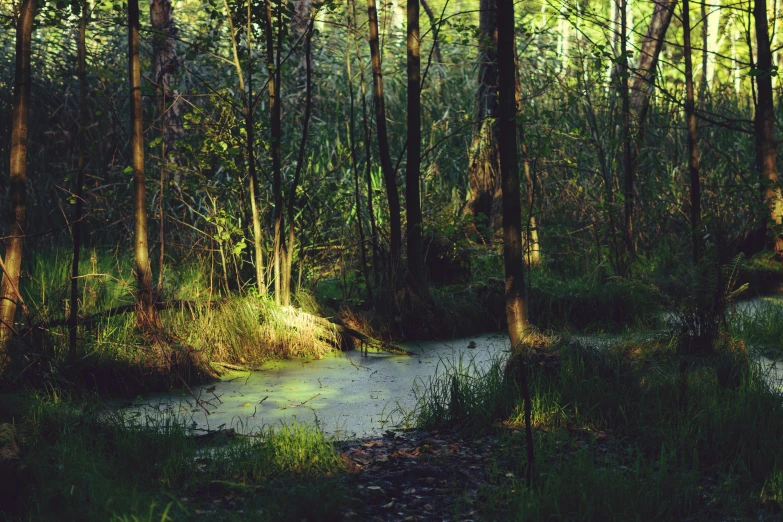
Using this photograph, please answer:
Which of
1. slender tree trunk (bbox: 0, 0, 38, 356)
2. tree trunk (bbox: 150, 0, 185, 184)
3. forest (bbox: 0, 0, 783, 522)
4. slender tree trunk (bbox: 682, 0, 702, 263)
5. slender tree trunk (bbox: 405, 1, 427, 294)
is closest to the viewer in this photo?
forest (bbox: 0, 0, 783, 522)

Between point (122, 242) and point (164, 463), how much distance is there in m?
5.63

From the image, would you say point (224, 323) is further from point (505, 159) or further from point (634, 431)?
point (634, 431)

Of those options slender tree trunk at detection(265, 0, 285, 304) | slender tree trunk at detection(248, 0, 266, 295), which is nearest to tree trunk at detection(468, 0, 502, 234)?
slender tree trunk at detection(265, 0, 285, 304)

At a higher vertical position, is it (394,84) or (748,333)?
(394,84)

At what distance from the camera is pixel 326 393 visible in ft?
17.5

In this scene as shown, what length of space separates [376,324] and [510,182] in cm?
241

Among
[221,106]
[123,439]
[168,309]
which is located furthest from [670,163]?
[123,439]

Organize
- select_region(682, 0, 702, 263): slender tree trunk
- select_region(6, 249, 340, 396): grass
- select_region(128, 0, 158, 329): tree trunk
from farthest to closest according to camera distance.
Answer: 1. select_region(682, 0, 702, 263): slender tree trunk
2. select_region(128, 0, 158, 329): tree trunk
3. select_region(6, 249, 340, 396): grass

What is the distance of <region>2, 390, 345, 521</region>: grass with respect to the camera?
129 inches

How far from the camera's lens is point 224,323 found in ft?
19.9

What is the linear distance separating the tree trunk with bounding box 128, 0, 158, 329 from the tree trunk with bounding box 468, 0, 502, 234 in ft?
13.0

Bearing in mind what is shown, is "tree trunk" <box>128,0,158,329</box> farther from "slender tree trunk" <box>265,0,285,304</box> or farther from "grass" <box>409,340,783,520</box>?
"grass" <box>409,340,783,520</box>

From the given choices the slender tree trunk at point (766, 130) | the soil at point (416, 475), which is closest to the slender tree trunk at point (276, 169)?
the soil at point (416, 475)

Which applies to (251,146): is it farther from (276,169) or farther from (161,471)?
(161,471)
